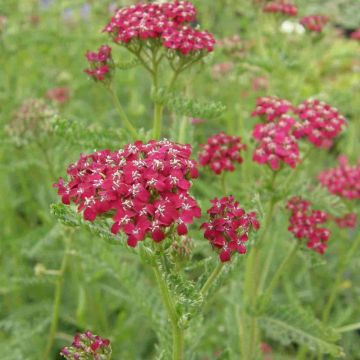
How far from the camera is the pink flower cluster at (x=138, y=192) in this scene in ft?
5.46

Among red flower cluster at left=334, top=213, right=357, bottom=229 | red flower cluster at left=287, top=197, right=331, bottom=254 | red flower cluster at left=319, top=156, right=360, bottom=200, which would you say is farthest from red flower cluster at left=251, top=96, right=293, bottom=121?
red flower cluster at left=334, top=213, right=357, bottom=229

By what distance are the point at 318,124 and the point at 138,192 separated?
1.37 metres

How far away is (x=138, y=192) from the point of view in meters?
1.68

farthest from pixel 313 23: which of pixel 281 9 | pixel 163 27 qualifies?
pixel 163 27

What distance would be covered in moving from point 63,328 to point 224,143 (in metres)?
2.22

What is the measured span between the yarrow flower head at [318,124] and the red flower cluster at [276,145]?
0.25ft

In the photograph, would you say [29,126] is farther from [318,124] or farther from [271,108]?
[318,124]

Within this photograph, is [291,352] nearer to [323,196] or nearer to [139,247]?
[323,196]

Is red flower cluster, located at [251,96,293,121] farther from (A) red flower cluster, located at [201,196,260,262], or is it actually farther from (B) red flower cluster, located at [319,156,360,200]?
(A) red flower cluster, located at [201,196,260,262]

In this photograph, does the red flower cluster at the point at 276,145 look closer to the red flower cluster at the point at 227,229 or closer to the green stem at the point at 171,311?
the red flower cluster at the point at 227,229

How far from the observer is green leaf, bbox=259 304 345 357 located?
263cm

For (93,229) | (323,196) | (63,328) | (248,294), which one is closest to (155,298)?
(248,294)

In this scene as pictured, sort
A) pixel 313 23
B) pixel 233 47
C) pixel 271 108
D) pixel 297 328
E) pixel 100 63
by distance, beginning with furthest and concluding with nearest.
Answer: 1. pixel 233 47
2. pixel 313 23
3. pixel 271 108
4. pixel 297 328
5. pixel 100 63

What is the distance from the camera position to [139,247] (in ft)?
5.86
